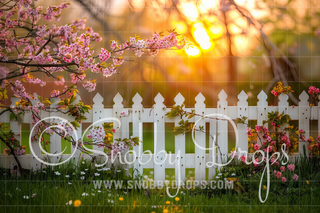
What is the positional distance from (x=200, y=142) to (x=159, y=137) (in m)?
0.42

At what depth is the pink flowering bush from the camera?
1.81 metres

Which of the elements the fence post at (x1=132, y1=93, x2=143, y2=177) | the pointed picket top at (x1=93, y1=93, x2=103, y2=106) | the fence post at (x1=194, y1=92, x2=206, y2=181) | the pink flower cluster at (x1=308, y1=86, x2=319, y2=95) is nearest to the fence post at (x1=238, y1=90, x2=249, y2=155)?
Result: the fence post at (x1=194, y1=92, x2=206, y2=181)

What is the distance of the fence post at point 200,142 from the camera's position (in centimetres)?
224

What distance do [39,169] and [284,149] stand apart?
252 centimetres

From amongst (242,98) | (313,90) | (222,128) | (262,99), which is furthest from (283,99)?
(222,128)

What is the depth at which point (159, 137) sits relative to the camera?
2225 mm

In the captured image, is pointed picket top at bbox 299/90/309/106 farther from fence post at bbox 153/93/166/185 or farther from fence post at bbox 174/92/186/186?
fence post at bbox 153/93/166/185

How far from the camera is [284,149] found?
2.29m

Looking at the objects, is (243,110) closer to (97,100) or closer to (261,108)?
(261,108)

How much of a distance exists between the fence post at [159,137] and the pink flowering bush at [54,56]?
0.97 feet

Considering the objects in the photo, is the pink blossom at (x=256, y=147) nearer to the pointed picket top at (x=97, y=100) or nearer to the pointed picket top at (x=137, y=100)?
the pointed picket top at (x=137, y=100)

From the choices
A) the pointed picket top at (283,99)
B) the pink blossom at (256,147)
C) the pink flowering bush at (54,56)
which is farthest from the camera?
the pointed picket top at (283,99)

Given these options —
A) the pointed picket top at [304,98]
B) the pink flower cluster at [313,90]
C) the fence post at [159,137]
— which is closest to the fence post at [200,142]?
the fence post at [159,137]

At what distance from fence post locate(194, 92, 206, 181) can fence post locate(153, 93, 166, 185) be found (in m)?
0.33
